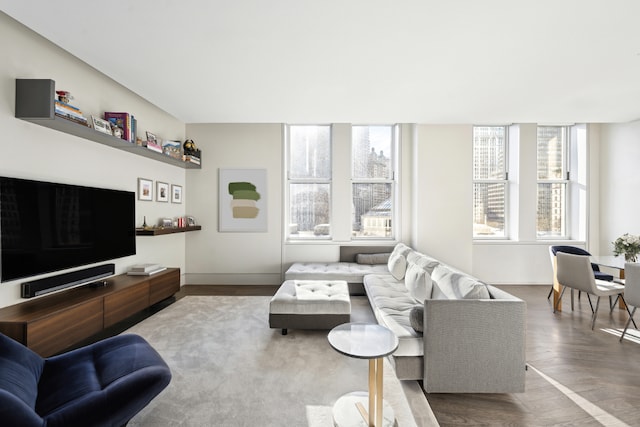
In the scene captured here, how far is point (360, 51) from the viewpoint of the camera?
→ 94.3 inches

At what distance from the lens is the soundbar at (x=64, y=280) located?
7.59 feet

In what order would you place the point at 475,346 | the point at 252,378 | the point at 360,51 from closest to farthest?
the point at 475,346
the point at 252,378
the point at 360,51

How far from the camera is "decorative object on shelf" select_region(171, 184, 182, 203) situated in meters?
4.45

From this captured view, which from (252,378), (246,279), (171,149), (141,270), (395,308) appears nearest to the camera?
(252,378)

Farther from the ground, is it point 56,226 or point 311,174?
point 311,174

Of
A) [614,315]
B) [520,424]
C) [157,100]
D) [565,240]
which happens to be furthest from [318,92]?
[565,240]

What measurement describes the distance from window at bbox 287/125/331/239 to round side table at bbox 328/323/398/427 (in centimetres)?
323

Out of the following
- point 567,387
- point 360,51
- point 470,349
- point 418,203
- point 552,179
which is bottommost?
point 567,387

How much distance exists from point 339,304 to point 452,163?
3210 mm

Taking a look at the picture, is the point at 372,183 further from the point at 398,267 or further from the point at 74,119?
the point at 74,119

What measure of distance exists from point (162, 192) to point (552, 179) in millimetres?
6551

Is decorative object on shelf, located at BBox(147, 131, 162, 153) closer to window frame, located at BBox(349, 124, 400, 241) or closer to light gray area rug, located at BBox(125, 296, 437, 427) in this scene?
light gray area rug, located at BBox(125, 296, 437, 427)

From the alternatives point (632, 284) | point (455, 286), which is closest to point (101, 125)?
point (455, 286)

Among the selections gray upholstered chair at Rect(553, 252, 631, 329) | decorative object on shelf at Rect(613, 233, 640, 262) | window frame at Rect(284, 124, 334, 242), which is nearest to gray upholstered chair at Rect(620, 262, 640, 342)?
gray upholstered chair at Rect(553, 252, 631, 329)
